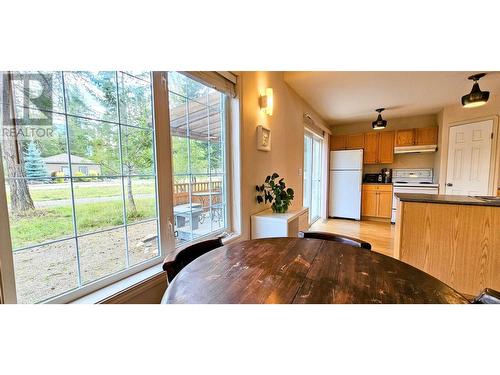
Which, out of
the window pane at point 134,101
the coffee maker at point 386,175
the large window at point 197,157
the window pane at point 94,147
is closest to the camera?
the window pane at point 94,147

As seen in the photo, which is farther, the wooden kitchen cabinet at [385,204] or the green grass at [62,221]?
A: the wooden kitchen cabinet at [385,204]

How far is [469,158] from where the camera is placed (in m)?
3.57

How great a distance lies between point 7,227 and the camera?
0.80 metres

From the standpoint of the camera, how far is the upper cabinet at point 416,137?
14.3 ft

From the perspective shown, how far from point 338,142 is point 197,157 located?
14.5ft

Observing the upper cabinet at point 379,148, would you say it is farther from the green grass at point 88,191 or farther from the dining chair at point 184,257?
the green grass at point 88,191

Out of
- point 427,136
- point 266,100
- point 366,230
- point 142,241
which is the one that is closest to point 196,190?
point 142,241

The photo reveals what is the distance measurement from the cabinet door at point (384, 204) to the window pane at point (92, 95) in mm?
5190

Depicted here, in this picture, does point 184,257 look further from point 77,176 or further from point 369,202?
point 369,202

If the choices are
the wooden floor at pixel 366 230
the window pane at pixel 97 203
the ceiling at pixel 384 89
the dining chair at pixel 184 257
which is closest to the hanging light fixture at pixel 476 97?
the ceiling at pixel 384 89

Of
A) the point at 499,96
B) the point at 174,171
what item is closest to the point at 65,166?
the point at 174,171
